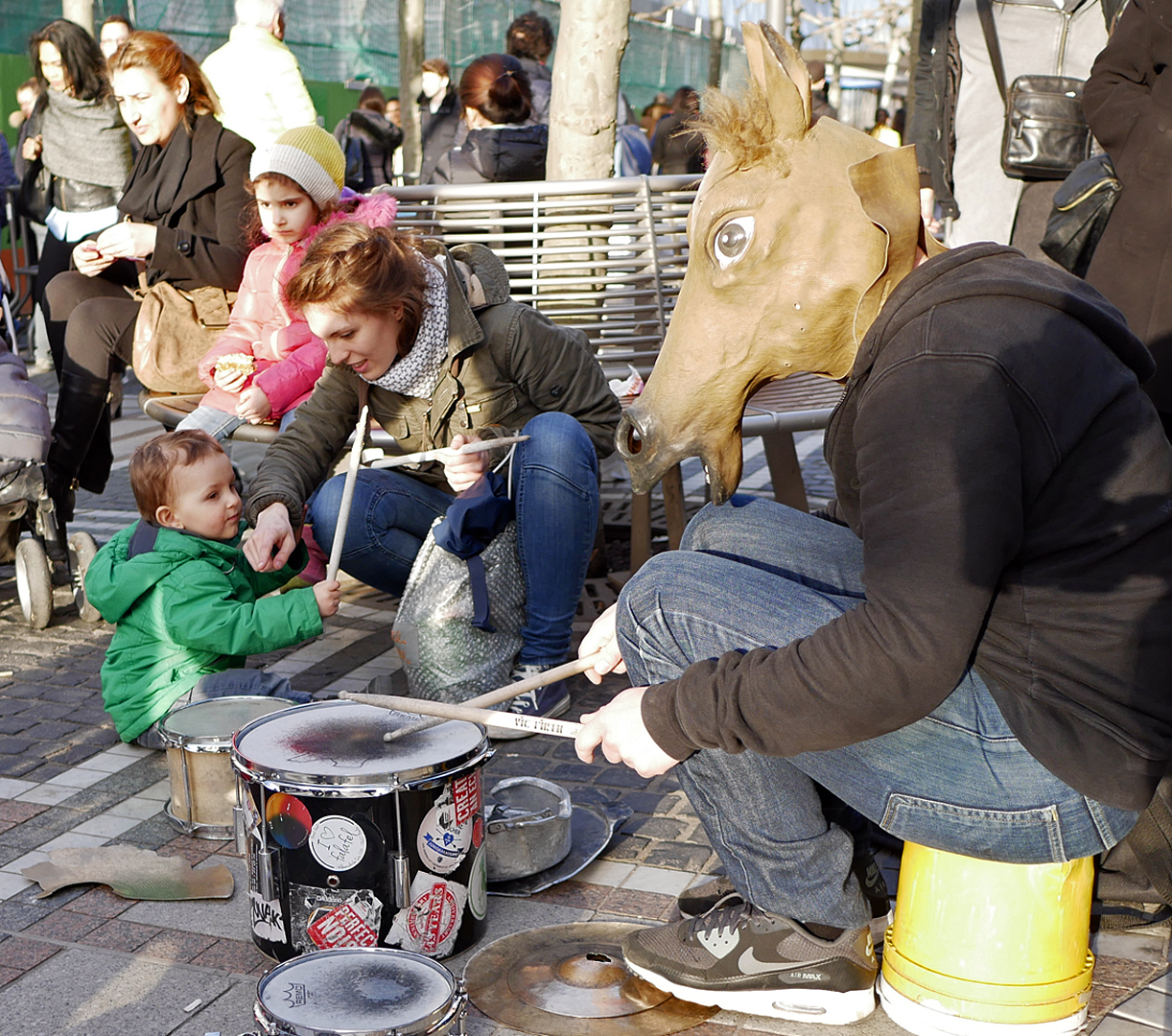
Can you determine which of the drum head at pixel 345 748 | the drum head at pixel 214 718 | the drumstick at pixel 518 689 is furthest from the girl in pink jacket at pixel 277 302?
the drumstick at pixel 518 689

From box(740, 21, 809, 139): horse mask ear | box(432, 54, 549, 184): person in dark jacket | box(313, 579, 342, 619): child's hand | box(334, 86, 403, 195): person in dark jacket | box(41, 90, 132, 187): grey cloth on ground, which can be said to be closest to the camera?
box(740, 21, 809, 139): horse mask ear

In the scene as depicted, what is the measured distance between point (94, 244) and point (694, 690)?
3.51 m

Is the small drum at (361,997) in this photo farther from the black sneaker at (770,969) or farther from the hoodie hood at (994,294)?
the hoodie hood at (994,294)

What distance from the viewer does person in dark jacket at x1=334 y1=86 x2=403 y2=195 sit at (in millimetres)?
11219

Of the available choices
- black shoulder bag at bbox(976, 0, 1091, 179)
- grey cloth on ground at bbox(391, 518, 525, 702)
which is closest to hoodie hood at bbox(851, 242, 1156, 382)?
grey cloth on ground at bbox(391, 518, 525, 702)

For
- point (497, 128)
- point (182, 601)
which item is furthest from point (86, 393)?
point (497, 128)

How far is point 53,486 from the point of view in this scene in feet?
14.7

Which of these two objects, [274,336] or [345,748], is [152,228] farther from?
[345,748]

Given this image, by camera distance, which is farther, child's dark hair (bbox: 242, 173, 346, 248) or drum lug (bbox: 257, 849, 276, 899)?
child's dark hair (bbox: 242, 173, 346, 248)

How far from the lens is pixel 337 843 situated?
214cm

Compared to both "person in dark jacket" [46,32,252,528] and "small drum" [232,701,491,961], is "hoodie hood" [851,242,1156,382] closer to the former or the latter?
"small drum" [232,701,491,961]

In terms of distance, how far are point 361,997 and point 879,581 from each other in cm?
85

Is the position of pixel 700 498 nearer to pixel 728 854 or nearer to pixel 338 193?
pixel 338 193

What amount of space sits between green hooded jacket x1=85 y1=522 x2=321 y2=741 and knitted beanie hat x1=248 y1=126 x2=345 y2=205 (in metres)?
1.36
